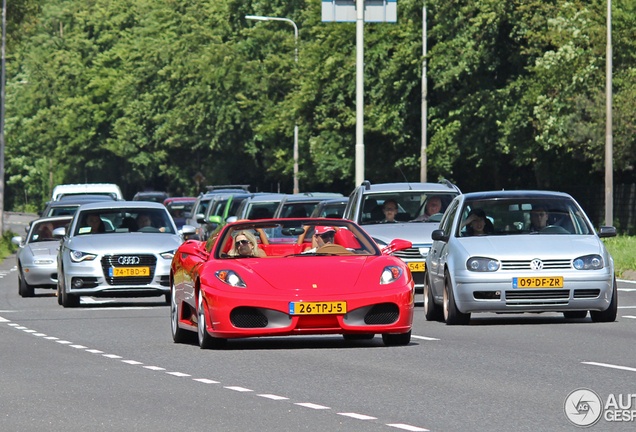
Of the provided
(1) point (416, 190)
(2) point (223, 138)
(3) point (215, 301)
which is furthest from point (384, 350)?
(2) point (223, 138)

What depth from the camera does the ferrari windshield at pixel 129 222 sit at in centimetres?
2228

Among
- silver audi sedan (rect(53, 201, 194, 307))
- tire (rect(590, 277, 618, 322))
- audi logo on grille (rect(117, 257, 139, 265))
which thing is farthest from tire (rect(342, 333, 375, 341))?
audi logo on grille (rect(117, 257, 139, 265))

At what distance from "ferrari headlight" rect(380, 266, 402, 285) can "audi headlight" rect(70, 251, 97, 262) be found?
28.1 feet

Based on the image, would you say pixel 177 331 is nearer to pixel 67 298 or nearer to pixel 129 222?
pixel 67 298

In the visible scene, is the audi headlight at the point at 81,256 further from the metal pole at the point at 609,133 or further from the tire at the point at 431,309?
the metal pole at the point at 609,133

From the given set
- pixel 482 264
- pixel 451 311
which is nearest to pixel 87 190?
pixel 451 311

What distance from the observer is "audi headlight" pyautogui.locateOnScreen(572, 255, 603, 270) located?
1557 centimetres

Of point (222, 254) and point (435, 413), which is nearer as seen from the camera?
point (435, 413)

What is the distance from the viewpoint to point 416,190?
70.3 ft

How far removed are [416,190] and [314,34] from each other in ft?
123

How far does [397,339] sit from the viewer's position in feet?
45.1

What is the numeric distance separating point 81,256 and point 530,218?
7317 mm

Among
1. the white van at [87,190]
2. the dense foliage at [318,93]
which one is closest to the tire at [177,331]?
the white van at [87,190]

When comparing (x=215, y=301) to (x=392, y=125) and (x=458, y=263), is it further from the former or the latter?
(x=392, y=125)
